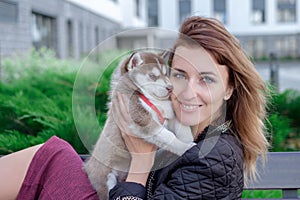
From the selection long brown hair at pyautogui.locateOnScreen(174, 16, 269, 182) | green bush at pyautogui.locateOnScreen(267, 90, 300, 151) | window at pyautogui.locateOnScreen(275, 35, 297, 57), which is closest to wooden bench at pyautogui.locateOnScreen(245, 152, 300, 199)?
long brown hair at pyautogui.locateOnScreen(174, 16, 269, 182)

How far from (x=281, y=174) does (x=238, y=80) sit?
787 mm

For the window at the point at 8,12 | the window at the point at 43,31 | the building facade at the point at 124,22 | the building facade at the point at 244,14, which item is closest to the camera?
the window at the point at 8,12

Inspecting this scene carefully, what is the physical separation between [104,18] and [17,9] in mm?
12323

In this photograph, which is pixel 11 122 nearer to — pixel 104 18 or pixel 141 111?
pixel 141 111

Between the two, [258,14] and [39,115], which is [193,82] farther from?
[258,14]

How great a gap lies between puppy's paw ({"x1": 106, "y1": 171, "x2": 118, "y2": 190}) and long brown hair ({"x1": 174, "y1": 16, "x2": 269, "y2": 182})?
0.54 metres

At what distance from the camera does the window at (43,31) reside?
571 inches

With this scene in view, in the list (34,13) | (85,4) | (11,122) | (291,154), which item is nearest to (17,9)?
(34,13)

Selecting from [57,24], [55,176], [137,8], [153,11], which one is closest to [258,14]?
[153,11]

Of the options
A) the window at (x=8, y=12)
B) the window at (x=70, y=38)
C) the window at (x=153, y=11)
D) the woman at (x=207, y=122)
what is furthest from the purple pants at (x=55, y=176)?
the window at (x=153, y=11)

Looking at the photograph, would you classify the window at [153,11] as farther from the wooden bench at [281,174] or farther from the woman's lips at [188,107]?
the woman's lips at [188,107]

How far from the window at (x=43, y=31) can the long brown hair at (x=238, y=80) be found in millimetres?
12839

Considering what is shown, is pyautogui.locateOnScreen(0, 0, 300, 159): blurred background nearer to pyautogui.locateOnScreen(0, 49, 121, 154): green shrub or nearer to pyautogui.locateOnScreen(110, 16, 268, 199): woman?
pyautogui.locateOnScreen(0, 49, 121, 154): green shrub

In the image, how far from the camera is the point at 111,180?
1.99 m
